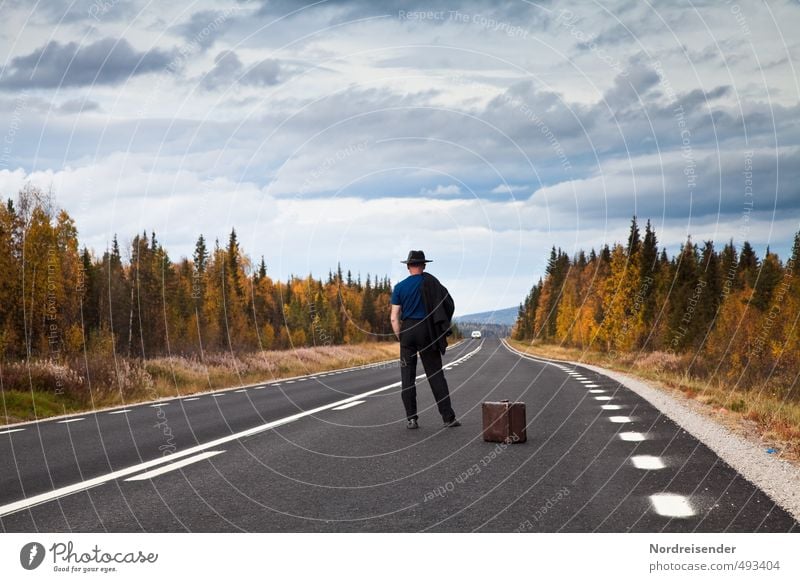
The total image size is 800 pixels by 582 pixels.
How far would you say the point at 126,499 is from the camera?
18.1ft

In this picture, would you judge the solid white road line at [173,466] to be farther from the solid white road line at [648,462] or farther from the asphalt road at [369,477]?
the solid white road line at [648,462]

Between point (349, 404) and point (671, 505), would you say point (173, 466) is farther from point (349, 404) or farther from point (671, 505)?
point (349, 404)

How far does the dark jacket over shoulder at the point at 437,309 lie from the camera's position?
9516 millimetres

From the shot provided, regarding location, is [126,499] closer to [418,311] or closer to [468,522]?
[468,522]

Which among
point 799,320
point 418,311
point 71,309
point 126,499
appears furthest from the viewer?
point 799,320

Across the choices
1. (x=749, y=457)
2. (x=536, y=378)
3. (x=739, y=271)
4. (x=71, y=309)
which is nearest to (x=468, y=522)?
(x=749, y=457)

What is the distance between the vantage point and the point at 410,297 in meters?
9.66

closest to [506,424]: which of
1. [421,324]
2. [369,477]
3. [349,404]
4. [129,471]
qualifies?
[421,324]

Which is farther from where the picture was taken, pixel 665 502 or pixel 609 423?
pixel 609 423

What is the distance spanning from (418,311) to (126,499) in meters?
4.85

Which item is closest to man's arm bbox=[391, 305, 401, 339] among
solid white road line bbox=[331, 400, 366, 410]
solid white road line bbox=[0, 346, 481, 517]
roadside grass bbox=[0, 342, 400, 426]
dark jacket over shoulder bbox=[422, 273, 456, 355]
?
dark jacket over shoulder bbox=[422, 273, 456, 355]

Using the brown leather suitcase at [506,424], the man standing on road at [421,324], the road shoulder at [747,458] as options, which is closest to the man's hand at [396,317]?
the man standing on road at [421,324]

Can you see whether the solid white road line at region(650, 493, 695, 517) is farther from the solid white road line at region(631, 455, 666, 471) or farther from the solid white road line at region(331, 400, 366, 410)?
the solid white road line at region(331, 400, 366, 410)

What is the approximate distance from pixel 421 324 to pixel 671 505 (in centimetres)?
483
